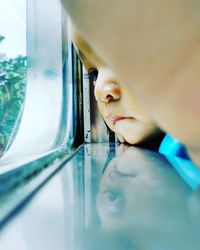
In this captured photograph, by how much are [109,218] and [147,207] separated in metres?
0.09

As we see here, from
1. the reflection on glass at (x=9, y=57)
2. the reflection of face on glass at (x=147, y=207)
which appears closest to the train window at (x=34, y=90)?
the reflection on glass at (x=9, y=57)

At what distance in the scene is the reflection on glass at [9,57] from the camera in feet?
3.58

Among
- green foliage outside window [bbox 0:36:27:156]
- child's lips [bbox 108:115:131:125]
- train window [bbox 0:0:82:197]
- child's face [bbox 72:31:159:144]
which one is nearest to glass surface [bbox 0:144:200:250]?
train window [bbox 0:0:82:197]

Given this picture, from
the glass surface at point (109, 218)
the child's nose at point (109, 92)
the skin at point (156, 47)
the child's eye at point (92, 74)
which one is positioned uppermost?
the child's eye at point (92, 74)

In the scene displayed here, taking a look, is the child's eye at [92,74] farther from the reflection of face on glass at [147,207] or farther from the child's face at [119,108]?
the reflection of face on glass at [147,207]

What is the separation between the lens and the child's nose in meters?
2.01

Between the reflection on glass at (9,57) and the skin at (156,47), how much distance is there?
0.92 meters

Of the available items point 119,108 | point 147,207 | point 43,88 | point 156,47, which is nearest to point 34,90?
point 43,88

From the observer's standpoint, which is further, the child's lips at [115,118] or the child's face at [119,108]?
the child's lips at [115,118]

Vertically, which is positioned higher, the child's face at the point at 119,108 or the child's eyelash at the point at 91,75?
the child's eyelash at the point at 91,75

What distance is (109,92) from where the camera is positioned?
2.04 meters

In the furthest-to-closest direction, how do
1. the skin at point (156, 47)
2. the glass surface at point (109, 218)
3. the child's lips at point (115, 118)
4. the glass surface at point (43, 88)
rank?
the child's lips at point (115, 118) → the glass surface at point (43, 88) → the glass surface at point (109, 218) → the skin at point (156, 47)

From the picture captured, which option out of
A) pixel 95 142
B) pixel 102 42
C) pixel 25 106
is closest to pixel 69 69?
pixel 95 142

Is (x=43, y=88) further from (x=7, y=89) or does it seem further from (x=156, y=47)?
(x=156, y=47)
